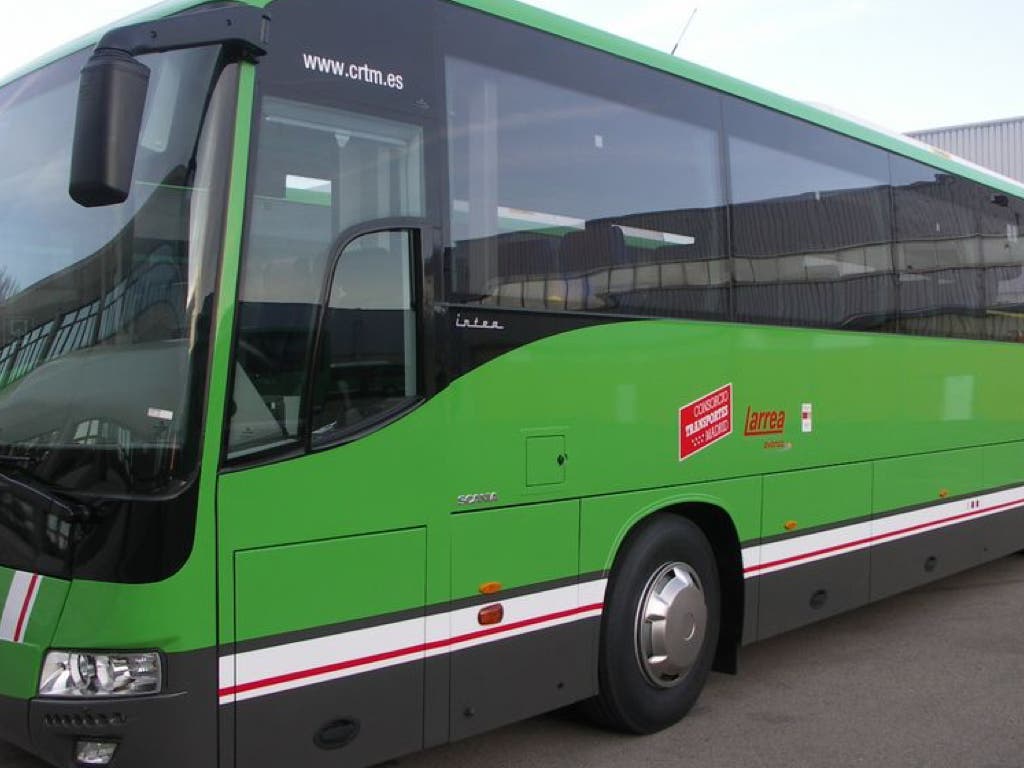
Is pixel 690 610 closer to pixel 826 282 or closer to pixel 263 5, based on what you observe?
pixel 826 282

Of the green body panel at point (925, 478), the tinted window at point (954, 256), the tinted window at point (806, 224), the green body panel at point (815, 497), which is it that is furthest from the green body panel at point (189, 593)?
the tinted window at point (954, 256)

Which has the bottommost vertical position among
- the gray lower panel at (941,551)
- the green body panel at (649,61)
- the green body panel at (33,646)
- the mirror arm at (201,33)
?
the gray lower panel at (941,551)

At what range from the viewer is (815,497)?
5871 mm

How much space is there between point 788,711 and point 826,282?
99.8 inches

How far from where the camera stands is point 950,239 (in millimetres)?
7605

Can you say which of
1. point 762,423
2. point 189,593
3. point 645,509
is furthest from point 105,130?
point 762,423

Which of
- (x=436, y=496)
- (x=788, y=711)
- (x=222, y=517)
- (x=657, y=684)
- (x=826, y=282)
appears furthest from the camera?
(x=826, y=282)

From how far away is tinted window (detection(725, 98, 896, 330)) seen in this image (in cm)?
553

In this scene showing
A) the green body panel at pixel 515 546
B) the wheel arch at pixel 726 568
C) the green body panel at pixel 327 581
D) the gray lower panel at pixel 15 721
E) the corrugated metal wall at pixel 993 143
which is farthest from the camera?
the corrugated metal wall at pixel 993 143

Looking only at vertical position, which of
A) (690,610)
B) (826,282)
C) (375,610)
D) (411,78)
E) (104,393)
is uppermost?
(411,78)

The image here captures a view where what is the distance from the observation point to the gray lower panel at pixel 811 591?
5574mm

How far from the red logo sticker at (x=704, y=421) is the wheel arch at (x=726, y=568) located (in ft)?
1.09

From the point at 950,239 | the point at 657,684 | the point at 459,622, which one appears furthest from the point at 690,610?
the point at 950,239

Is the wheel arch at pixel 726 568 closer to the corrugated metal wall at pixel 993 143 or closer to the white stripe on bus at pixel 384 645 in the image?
the white stripe on bus at pixel 384 645
